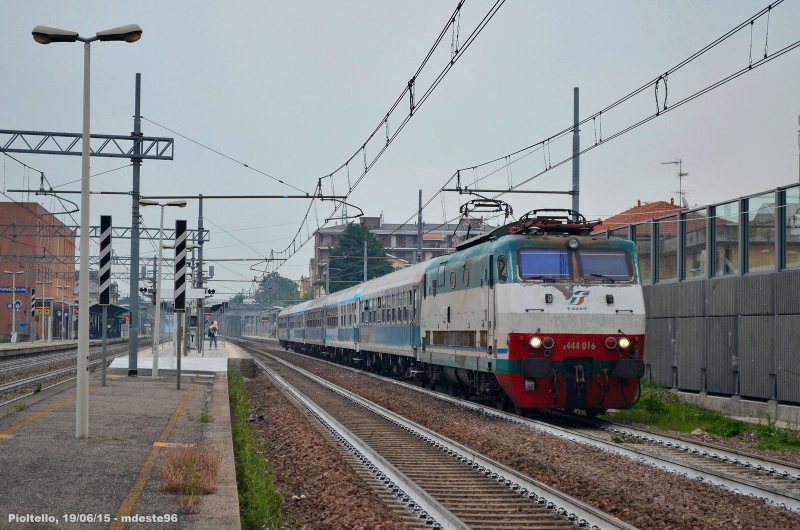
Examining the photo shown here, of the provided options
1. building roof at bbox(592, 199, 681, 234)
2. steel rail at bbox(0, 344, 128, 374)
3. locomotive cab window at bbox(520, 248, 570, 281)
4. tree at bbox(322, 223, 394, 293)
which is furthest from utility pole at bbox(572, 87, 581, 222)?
tree at bbox(322, 223, 394, 293)

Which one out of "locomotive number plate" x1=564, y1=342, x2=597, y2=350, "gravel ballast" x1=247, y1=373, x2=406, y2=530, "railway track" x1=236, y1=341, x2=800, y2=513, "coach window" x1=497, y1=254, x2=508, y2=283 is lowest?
"gravel ballast" x1=247, y1=373, x2=406, y2=530

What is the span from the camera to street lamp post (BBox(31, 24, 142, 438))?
38.8 feet

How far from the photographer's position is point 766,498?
31.5 ft

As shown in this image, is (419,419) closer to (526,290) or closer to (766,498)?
(526,290)

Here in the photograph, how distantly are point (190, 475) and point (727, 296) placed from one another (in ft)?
42.1

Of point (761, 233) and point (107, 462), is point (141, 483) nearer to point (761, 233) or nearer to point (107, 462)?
point (107, 462)

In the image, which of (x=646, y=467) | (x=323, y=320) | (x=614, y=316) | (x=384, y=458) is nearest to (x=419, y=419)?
(x=614, y=316)

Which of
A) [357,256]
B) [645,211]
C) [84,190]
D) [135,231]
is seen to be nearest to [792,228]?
[84,190]

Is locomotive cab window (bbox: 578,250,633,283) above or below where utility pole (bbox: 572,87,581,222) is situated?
below

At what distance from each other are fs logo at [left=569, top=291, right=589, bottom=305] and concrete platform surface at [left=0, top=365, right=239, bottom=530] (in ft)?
20.1

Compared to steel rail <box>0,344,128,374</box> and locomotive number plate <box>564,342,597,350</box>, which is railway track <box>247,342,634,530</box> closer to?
locomotive number plate <box>564,342,597,350</box>

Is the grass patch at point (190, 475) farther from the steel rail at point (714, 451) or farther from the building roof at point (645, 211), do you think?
the building roof at point (645, 211)

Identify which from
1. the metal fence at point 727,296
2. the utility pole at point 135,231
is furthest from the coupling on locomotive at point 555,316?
the utility pole at point 135,231

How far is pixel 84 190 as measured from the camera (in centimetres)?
1185
